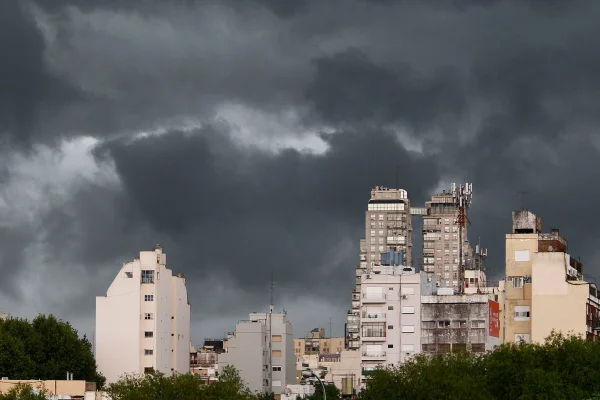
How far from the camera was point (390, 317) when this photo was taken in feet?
611

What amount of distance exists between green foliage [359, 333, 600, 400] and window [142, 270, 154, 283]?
5905 cm

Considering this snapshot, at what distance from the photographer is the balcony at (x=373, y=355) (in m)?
186

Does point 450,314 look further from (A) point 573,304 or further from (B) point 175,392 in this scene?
(B) point 175,392

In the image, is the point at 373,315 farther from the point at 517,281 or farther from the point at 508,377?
the point at 508,377

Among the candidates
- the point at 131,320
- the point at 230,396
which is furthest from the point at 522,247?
the point at 230,396

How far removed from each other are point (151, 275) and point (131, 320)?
245 inches

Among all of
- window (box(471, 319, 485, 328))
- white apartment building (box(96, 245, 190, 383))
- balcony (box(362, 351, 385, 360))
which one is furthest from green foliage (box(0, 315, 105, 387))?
window (box(471, 319, 485, 328))

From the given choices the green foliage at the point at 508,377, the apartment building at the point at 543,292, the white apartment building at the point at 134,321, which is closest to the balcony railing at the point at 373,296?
the apartment building at the point at 543,292

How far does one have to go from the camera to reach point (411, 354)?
18188 centimetres

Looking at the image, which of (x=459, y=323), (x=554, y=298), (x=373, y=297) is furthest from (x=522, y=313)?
(x=373, y=297)

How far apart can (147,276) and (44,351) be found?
2133 centimetres

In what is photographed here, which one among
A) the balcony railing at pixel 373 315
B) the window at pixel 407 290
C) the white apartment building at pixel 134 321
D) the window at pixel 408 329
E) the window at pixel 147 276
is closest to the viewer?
the window at pixel 408 329

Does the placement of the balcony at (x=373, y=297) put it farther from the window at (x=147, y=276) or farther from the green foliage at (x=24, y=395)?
the green foliage at (x=24, y=395)

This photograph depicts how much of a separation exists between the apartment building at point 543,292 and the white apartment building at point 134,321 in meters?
42.8
